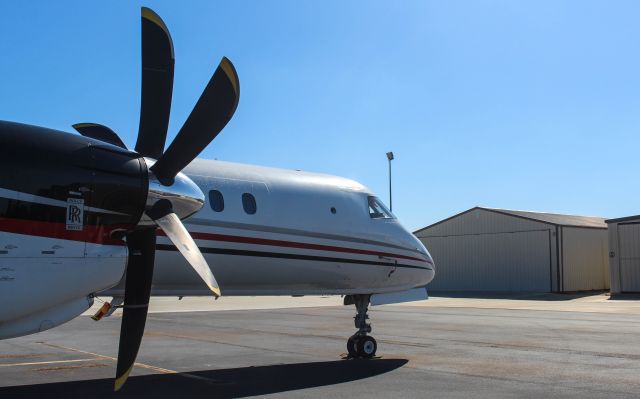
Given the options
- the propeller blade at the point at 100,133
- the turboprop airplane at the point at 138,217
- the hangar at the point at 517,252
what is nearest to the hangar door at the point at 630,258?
the hangar at the point at 517,252

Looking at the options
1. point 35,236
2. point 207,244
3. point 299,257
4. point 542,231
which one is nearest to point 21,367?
point 207,244

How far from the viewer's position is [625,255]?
47188 millimetres

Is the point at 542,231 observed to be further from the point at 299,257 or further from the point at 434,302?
A: the point at 299,257

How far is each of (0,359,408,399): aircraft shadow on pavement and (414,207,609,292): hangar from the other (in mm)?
37149

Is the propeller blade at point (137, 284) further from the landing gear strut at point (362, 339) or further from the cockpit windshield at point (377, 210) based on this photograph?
the cockpit windshield at point (377, 210)

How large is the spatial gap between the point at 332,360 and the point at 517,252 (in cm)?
3830

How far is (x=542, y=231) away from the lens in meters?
50.3

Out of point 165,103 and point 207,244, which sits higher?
point 165,103

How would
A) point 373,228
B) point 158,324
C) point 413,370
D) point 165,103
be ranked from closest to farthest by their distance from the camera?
point 165,103 < point 413,370 < point 373,228 < point 158,324

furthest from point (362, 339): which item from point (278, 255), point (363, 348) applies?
point (278, 255)

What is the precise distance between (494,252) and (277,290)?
4119cm

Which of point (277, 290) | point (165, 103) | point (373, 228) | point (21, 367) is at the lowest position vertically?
point (21, 367)

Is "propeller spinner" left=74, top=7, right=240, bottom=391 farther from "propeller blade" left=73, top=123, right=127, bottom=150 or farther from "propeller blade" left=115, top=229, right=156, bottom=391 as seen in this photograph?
"propeller blade" left=73, top=123, right=127, bottom=150

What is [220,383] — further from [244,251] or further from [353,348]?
[353,348]
